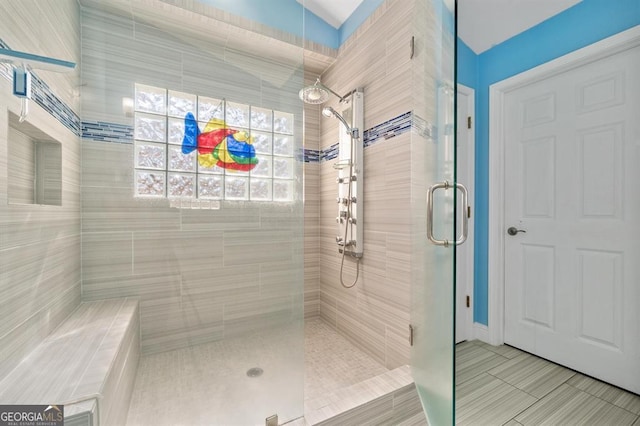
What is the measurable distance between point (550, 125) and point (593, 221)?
0.71 m

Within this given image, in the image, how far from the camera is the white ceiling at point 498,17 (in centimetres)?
178

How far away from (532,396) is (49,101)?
287 centimetres

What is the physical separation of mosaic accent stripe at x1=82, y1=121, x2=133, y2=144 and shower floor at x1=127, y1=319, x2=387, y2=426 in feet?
3.79

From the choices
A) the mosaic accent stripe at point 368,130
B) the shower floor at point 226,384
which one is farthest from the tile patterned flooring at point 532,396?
the mosaic accent stripe at point 368,130

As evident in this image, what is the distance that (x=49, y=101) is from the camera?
112 centimetres

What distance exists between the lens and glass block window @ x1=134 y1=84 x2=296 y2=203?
1346 millimetres

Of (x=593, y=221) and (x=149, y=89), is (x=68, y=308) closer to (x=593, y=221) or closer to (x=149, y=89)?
(x=149, y=89)

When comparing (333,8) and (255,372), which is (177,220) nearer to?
(255,372)

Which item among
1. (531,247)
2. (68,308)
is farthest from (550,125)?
(68,308)

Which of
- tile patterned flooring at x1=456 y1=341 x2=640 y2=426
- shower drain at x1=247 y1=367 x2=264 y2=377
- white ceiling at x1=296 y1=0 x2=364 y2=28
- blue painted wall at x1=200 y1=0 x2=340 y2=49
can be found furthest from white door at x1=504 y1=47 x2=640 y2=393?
shower drain at x1=247 y1=367 x2=264 y2=377

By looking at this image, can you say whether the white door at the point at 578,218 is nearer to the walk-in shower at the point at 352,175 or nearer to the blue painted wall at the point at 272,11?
the walk-in shower at the point at 352,175

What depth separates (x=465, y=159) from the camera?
215 centimetres

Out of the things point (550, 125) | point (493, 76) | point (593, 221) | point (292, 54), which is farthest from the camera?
point (493, 76)

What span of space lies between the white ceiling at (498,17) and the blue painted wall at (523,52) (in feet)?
0.16
